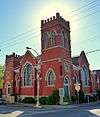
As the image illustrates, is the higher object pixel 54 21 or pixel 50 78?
pixel 54 21

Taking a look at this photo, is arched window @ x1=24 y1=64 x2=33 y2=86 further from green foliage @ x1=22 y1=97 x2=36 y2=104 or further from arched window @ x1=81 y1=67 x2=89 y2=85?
arched window @ x1=81 y1=67 x2=89 y2=85

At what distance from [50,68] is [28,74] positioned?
22.3 ft

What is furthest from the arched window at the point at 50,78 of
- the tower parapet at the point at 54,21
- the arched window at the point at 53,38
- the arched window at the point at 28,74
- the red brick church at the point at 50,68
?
the tower parapet at the point at 54,21

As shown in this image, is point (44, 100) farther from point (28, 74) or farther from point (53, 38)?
point (53, 38)

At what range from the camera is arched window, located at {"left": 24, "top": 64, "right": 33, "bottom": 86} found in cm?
4847

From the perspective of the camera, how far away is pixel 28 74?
162ft

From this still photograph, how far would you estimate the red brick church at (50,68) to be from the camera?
43750 millimetres

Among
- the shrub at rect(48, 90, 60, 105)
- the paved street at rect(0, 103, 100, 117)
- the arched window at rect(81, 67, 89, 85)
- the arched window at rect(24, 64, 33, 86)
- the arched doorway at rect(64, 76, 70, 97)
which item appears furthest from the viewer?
the arched window at rect(81, 67, 89, 85)

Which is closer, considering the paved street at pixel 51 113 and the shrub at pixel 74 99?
the paved street at pixel 51 113

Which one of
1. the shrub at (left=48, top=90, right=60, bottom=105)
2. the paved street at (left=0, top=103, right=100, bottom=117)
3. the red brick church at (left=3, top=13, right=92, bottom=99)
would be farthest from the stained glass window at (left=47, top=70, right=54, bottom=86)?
the paved street at (left=0, top=103, right=100, bottom=117)

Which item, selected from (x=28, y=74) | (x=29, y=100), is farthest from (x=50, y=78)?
(x=28, y=74)

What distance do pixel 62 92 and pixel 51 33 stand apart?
11.1 meters

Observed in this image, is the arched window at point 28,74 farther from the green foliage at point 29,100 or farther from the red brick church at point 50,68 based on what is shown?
the green foliage at point 29,100

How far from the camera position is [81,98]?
46.2m
